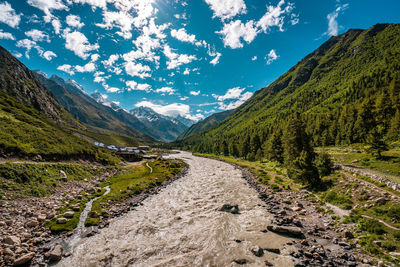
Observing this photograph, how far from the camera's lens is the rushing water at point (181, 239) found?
16125 mm

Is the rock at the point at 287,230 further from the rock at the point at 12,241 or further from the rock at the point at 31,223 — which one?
the rock at the point at 31,223

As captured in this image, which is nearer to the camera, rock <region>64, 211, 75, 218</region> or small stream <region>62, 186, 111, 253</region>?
small stream <region>62, 186, 111, 253</region>

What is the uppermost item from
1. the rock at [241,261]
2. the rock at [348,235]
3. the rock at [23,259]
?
the rock at [23,259]

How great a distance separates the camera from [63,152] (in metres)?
44.2

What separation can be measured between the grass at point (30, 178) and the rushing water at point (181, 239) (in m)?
14.8

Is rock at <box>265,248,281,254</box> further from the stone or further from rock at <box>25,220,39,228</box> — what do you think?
rock at <box>25,220,39,228</box>

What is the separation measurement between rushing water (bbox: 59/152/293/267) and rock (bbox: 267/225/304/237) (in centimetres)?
99

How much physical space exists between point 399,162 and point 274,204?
26451 mm

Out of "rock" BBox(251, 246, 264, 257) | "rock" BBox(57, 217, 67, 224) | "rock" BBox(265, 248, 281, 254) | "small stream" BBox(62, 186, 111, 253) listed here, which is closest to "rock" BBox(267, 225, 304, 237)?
"rock" BBox(265, 248, 281, 254)

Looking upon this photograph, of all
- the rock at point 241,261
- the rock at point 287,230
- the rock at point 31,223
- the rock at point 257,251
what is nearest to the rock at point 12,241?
the rock at point 31,223

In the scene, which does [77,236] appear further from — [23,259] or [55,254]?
[23,259]

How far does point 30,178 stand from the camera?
28.1 meters

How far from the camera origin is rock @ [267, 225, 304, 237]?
1973 centimetres

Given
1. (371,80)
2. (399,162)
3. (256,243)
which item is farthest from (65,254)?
(371,80)
